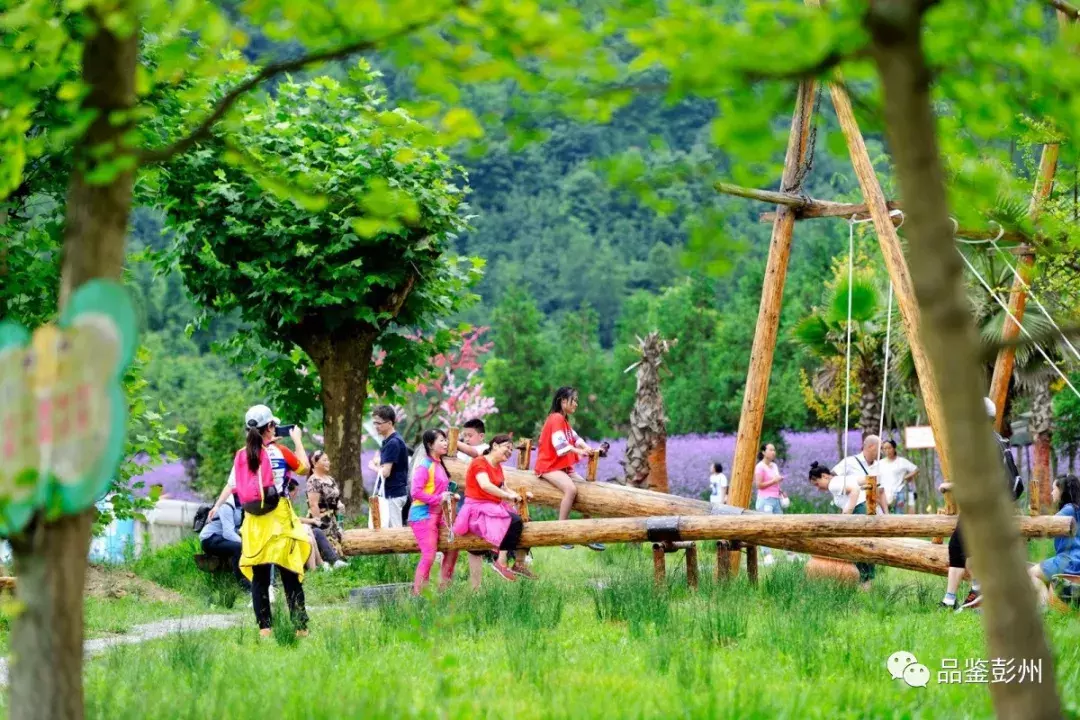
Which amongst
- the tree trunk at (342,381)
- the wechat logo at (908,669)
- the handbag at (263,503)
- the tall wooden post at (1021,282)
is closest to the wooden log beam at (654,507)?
the tall wooden post at (1021,282)

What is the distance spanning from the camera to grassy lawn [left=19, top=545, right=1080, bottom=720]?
238 inches

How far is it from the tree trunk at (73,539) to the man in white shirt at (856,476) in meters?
9.71

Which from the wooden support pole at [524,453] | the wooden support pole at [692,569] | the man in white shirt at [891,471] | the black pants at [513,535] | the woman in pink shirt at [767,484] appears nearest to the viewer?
the wooden support pole at [692,569]

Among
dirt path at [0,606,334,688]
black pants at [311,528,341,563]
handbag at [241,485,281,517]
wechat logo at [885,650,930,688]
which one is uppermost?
handbag at [241,485,281,517]

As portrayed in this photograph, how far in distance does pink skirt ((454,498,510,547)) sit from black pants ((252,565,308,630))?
294cm

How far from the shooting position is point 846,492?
14383 millimetres

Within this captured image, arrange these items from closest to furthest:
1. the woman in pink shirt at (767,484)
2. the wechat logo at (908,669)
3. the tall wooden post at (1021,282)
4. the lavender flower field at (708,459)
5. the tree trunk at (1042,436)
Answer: the wechat logo at (908,669) → the tall wooden post at (1021,282) → the woman in pink shirt at (767,484) → the tree trunk at (1042,436) → the lavender flower field at (708,459)

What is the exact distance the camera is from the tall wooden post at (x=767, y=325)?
1379 cm

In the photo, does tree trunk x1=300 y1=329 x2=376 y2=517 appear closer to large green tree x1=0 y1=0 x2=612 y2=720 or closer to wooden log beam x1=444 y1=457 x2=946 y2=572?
wooden log beam x1=444 y1=457 x2=946 y2=572

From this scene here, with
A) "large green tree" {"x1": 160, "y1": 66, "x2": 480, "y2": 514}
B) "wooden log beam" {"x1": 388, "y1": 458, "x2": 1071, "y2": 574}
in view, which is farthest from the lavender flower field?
"wooden log beam" {"x1": 388, "y1": 458, "x2": 1071, "y2": 574}

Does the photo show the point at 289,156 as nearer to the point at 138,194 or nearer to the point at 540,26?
the point at 138,194

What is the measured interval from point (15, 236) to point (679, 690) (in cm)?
912

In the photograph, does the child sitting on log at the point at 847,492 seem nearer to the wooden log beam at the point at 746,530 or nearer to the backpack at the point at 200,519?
the wooden log beam at the point at 746,530

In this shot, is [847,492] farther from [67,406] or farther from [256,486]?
[67,406]
